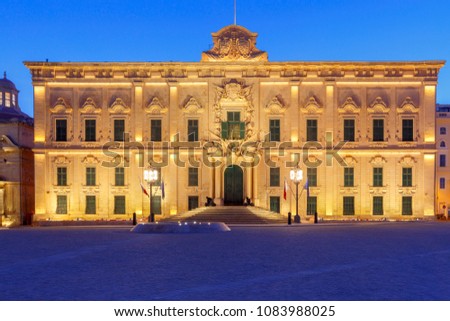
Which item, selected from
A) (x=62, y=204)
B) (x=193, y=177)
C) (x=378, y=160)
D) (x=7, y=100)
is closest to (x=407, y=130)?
(x=378, y=160)

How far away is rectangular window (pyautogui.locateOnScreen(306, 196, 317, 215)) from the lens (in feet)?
156

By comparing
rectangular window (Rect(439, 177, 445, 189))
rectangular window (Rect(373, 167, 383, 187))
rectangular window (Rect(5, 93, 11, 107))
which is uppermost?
rectangular window (Rect(5, 93, 11, 107))

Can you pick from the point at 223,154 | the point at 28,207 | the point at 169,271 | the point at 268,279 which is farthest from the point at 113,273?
the point at 28,207

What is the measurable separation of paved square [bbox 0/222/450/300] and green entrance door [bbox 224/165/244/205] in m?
26.2

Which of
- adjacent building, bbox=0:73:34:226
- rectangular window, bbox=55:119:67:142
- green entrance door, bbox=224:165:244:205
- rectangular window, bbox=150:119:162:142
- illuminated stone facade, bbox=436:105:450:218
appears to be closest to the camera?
adjacent building, bbox=0:73:34:226

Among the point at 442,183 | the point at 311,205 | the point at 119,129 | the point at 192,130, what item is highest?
the point at 119,129

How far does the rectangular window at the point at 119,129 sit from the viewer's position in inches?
1877

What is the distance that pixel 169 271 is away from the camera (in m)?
13.6

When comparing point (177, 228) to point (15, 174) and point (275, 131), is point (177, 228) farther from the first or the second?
point (15, 174)

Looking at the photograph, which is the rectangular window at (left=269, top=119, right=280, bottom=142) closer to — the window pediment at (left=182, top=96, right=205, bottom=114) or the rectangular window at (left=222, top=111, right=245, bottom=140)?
the rectangular window at (left=222, top=111, right=245, bottom=140)

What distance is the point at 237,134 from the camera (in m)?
47.1

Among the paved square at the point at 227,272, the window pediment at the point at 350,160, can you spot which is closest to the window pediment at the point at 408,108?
the window pediment at the point at 350,160

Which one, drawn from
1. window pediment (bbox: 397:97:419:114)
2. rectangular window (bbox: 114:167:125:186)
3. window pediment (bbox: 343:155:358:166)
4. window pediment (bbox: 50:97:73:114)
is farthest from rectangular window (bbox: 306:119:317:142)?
window pediment (bbox: 50:97:73:114)

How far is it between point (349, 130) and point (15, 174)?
29121 mm
